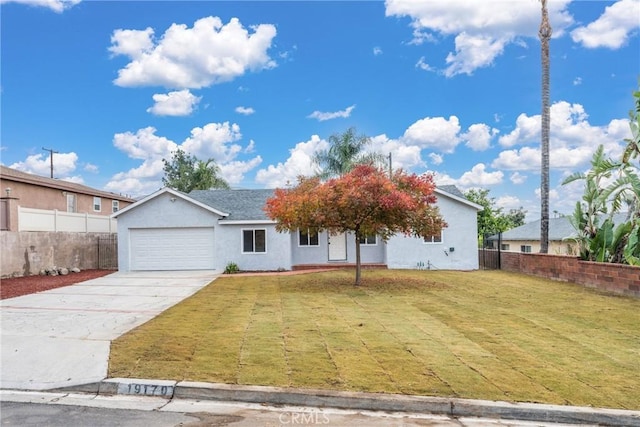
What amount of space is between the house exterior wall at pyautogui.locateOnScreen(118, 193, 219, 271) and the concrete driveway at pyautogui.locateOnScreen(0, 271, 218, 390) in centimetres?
530

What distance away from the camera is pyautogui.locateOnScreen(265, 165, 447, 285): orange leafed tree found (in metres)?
13.8

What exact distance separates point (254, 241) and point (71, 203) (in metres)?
13.3

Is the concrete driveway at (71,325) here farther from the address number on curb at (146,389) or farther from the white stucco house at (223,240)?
the white stucco house at (223,240)

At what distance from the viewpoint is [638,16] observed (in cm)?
1577

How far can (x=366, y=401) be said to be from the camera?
5191 mm

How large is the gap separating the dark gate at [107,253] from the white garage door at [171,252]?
3090mm

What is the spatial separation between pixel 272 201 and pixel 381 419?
10.9m

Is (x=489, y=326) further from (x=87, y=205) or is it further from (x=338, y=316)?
(x=87, y=205)

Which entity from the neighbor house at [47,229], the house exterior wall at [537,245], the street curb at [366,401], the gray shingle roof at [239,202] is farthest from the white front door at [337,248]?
the street curb at [366,401]

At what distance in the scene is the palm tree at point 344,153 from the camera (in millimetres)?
34344

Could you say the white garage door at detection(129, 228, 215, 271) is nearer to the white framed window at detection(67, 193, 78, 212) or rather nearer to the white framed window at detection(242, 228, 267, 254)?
the white framed window at detection(242, 228, 267, 254)

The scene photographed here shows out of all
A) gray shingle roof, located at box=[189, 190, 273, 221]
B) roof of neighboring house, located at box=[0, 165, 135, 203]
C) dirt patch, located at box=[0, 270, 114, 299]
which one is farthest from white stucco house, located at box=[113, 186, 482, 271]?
roof of neighboring house, located at box=[0, 165, 135, 203]

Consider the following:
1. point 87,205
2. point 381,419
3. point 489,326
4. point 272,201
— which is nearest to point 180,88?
point 87,205

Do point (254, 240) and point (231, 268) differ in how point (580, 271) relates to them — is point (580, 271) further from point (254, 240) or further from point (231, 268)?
point (231, 268)
